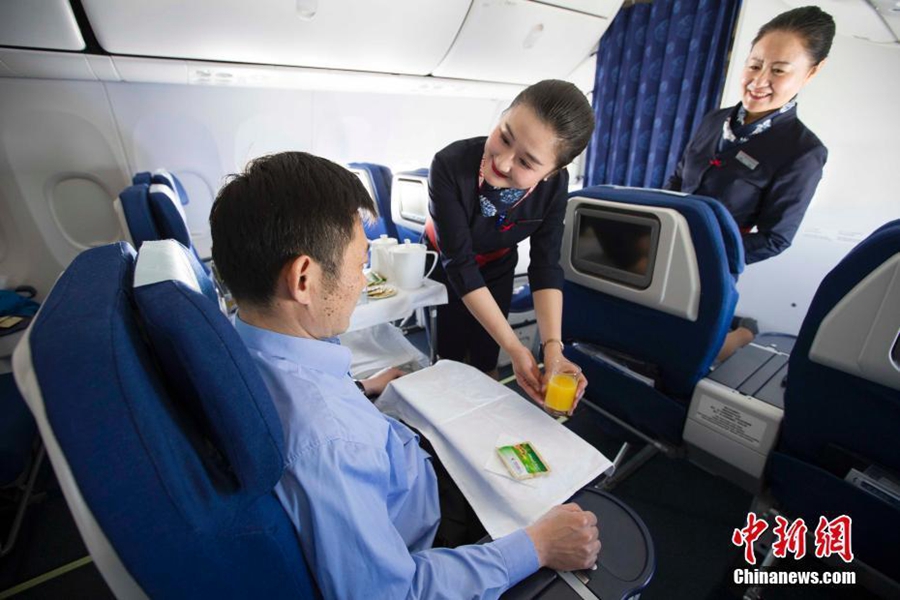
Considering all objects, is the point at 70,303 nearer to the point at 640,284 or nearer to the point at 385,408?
the point at 385,408

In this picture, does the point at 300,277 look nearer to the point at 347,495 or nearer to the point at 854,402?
the point at 347,495

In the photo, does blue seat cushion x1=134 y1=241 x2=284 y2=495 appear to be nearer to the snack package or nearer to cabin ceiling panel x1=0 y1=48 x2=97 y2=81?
the snack package

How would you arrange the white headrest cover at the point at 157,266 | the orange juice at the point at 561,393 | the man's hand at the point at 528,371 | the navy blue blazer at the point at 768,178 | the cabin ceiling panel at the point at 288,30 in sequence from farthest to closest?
the cabin ceiling panel at the point at 288,30 → the navy blue blazer at the point at 768,178 → the man's hand at the point at 528,371 → the orange juice at the point at 561,393 → the white headrest cover at the point at 157,266

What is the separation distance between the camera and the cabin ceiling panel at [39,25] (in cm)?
199

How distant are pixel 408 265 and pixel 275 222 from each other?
129 centimetres

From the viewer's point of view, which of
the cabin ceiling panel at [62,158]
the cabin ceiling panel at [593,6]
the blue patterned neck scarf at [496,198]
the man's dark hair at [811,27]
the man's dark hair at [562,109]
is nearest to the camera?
the man's dark hair at [562,109]

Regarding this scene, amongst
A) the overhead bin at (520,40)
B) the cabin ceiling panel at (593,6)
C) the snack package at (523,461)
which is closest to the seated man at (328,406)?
the snack package at (523,461)

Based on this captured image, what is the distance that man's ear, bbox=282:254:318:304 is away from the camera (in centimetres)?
77

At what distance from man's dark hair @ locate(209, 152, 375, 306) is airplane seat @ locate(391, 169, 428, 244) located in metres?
2.13

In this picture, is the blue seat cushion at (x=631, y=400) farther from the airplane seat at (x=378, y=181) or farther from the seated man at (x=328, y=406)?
the airplane seat at (x=378, y=181)

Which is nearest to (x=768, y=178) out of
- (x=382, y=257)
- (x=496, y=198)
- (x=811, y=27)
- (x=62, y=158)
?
(x=811, y=27)

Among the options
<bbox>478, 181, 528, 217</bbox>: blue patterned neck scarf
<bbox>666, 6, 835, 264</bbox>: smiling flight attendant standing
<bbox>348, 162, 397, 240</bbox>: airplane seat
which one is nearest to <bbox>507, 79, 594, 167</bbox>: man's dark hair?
<bbox>478, 181, 528, 217</bbox>: blue patterned neck scarf

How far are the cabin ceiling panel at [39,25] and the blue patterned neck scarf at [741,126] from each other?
11.5 ft

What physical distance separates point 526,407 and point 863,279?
947 millimetres
